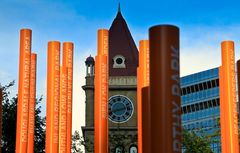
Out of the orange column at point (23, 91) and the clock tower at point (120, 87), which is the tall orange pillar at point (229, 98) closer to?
the orange column at point (23, 91)

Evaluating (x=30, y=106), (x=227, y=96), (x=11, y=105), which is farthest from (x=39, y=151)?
(x=227, y=96)

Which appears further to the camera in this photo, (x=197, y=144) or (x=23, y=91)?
(x=197, y=144)

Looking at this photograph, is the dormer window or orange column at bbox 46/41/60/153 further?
the dormer window

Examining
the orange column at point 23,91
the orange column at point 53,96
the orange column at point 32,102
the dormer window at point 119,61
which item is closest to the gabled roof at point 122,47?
the dormer window at point 119,61

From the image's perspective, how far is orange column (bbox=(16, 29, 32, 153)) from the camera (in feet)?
86.6

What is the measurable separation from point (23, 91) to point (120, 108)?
51213 mm

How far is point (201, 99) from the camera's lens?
104 metres

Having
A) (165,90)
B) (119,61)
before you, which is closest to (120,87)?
(119,61)

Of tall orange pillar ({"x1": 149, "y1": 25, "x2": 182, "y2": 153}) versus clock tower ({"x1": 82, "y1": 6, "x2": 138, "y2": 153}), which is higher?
clock tower ({"x1": 82, "y1": 6, "x2": 138, "y2": 153})

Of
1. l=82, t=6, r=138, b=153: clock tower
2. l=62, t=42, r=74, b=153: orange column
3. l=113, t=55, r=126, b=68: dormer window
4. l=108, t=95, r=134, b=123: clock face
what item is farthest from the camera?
l=113, t=55, r=126, b=68: dormer window

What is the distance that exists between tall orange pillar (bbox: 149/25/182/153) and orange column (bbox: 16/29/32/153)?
13641mm

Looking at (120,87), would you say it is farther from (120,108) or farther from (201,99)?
(201,99)

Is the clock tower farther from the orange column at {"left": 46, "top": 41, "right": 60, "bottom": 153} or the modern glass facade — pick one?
the orange column at {"left": 46, "top": 41, "right": 60, "bottom": 153}

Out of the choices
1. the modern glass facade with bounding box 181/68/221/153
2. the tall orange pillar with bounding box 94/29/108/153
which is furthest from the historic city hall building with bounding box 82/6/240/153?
the tall orange pillar with bounding box 94/29/108/153
